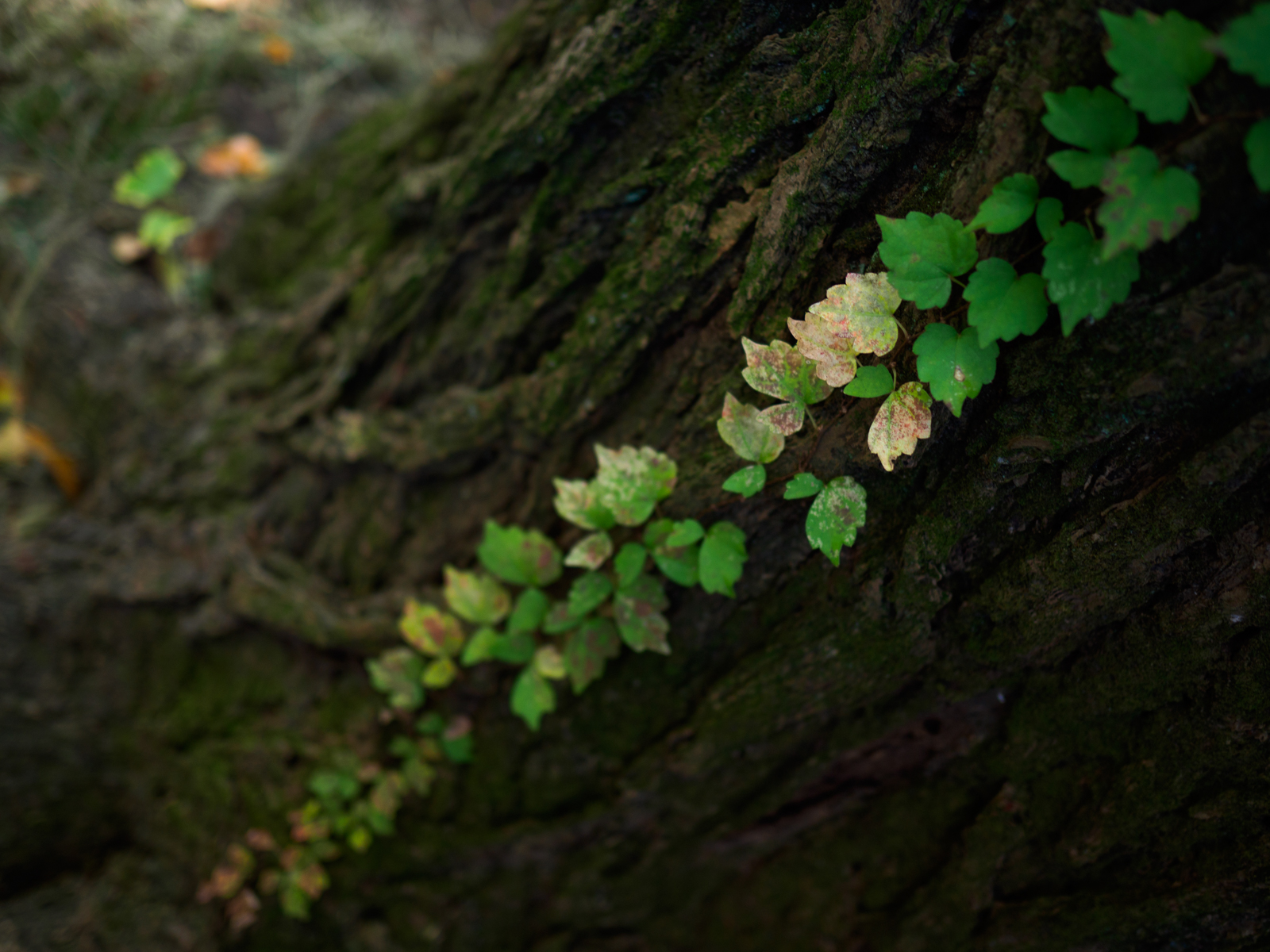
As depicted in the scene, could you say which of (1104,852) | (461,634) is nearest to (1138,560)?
(1104,852)

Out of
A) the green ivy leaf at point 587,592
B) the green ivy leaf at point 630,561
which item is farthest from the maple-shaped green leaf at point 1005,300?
the green ivy leaf at point 587,592

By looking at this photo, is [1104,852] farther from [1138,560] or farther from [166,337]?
[166,337]

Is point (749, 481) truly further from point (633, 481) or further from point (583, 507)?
point (583, 507)

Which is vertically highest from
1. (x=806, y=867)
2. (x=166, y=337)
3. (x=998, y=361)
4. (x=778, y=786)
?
(x=166, y=337)

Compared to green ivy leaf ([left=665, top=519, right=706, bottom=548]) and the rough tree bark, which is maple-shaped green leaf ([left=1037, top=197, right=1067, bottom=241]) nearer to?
the rough tree bark

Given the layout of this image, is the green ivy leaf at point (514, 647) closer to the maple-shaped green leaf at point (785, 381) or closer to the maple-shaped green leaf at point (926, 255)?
the maple-shaped green leaf at point (785, 381)

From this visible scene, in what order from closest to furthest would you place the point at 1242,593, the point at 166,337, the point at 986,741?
the point at 1242,593 < the point at 986,741 < the point at 166,337
